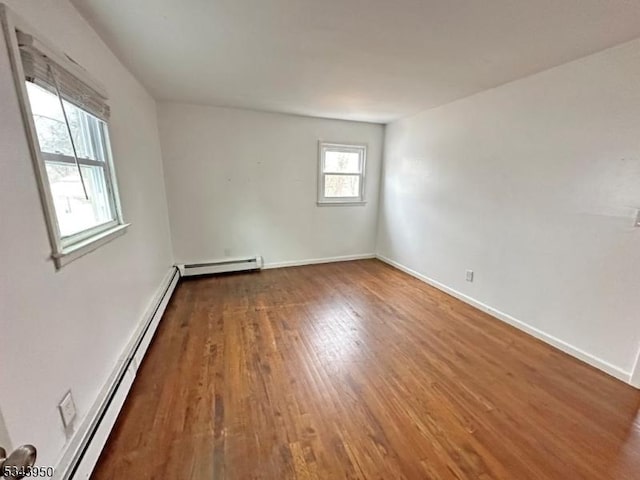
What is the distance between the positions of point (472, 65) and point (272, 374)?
2919mm

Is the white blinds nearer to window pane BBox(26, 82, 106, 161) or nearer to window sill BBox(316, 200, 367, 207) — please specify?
window pane BBox(26, 82, 106, 161)

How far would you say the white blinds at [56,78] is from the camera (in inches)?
43.9

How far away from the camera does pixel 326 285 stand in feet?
12.5

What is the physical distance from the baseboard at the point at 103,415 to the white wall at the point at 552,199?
11.0 ft

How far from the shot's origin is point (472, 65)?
88.3 inches

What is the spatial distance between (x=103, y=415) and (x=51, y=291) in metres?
0.77

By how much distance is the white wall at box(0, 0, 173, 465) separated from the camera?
966 millimetres

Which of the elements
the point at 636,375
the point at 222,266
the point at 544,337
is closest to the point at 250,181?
the point at 222,266

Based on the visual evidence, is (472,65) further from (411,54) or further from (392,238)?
(392,238)

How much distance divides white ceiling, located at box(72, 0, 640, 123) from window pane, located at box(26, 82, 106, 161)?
60 centimetres

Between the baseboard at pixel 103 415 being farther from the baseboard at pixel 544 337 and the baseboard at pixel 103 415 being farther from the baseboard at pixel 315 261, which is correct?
the baseboard at pixel 544 337

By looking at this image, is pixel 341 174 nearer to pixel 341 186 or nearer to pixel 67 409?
pixel 341 186

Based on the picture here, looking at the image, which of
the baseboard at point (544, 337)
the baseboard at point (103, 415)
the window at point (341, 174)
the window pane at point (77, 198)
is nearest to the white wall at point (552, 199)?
the baseboard at point (544, 337)

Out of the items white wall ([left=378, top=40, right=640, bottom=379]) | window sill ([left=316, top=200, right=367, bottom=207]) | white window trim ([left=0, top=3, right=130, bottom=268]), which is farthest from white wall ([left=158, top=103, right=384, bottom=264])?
white window trim ([left=0, top=3, right=130, bottom=268])
